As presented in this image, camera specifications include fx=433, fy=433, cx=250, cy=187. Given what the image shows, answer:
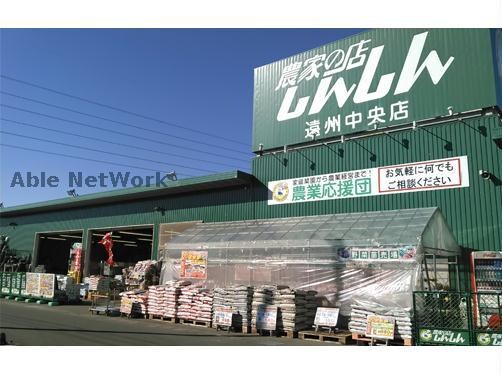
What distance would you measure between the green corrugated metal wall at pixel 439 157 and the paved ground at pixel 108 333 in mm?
6786

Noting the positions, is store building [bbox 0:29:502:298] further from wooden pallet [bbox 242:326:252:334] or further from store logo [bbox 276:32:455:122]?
wooden pallet [bbox 242:326:252:334]

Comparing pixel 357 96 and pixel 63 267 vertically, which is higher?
pixel 357 96

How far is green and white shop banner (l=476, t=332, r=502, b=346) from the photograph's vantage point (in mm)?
9625

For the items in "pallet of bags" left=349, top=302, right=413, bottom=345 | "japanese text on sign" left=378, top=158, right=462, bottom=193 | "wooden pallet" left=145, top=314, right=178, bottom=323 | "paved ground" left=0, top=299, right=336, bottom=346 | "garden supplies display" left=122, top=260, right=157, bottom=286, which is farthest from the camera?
"garden supplies display" left=122, top=260, right=157, bottom=286

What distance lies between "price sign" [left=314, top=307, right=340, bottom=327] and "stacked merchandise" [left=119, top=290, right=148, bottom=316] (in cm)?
770

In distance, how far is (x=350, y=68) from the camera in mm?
20281

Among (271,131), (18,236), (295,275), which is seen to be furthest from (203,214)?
(18,236)

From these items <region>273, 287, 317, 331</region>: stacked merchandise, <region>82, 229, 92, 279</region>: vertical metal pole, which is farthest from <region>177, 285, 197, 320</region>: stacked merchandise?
<region>82, 229, 92, 279</region>: vertical metal pole

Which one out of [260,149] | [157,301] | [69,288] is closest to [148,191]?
[69,288]

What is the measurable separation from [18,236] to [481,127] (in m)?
39.4

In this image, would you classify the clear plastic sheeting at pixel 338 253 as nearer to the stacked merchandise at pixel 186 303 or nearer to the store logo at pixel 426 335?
the stacked merchandise at pixel 186 303

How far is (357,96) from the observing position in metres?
19.7

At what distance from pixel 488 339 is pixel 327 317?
5.17 meters

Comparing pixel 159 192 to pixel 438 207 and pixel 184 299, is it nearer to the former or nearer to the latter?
pixel 184 299
